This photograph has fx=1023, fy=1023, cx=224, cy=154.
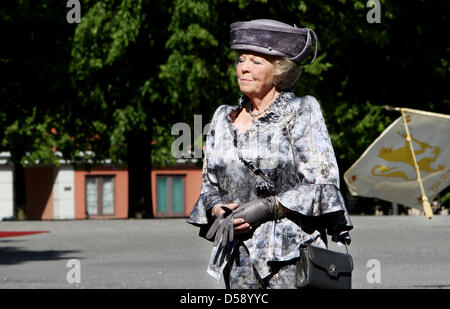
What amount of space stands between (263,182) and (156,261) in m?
11.6

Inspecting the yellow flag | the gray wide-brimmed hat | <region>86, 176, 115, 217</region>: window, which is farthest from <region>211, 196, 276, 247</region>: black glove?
<region>86, 176, 115, 217</region>: window

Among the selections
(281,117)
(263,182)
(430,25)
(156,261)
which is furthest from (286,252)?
(430,25)

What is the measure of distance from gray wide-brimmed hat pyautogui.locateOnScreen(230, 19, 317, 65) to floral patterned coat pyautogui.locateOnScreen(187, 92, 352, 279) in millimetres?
204

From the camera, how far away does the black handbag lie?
440 centimetres

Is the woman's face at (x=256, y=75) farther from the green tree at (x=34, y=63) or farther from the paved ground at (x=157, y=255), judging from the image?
the green tree at (x=34, y=63)

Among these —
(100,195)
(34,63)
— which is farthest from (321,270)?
(100,195)

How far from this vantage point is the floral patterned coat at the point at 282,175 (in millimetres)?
4488

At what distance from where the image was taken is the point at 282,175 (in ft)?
15.1

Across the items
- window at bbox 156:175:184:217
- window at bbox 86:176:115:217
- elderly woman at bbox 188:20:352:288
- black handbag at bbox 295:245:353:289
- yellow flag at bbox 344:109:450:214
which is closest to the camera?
black handbag at bbox 295:245:353:289

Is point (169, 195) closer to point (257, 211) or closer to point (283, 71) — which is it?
point (283, 71)

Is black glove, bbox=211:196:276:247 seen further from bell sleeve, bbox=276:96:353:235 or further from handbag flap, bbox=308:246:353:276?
handbag flap, bbox=308:246:353:276

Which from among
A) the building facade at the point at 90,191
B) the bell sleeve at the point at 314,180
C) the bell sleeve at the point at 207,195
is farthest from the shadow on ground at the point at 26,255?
the building facade at the point at 90,191

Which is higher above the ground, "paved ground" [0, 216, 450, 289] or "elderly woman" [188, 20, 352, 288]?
"elderly woman" [188, 20, 352, 288]

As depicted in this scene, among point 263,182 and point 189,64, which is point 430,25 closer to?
point 189,64
